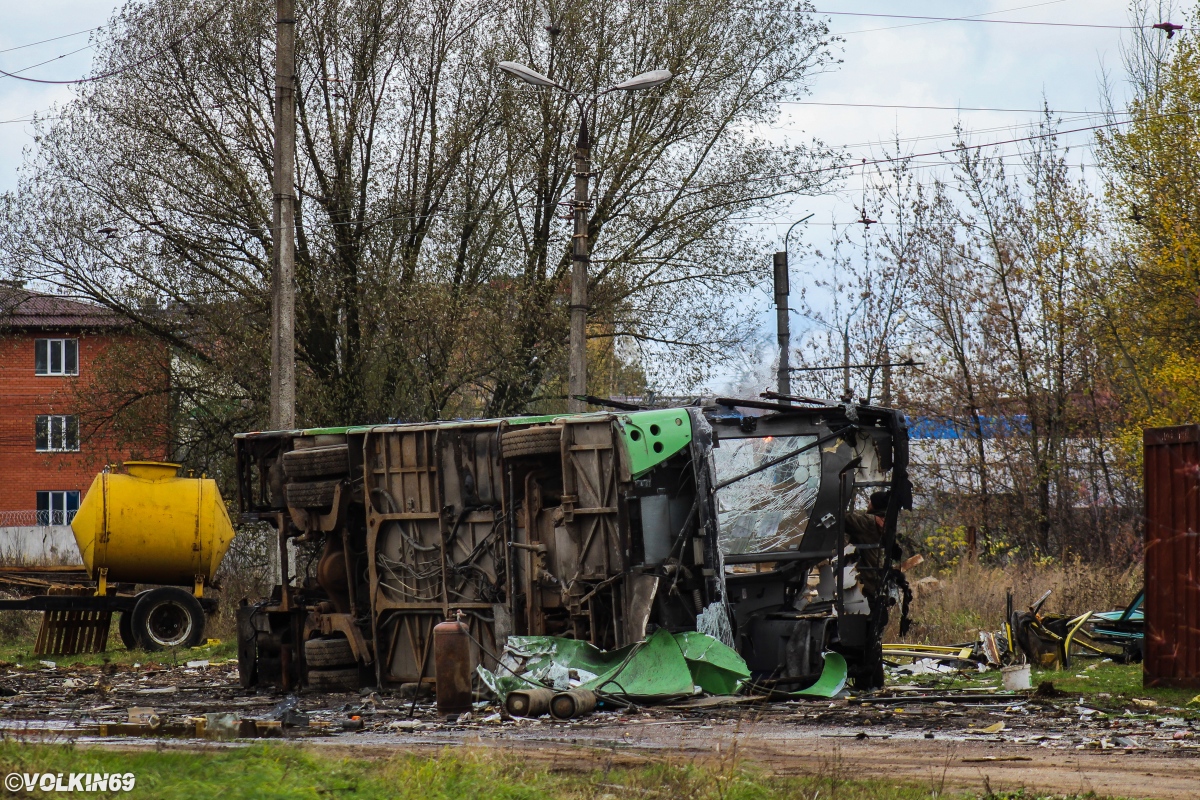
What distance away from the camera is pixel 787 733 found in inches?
336

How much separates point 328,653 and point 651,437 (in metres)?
4.14

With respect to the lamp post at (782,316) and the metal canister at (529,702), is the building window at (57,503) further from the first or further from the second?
the metal canister at (529,702)

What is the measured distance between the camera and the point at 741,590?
11.0 metres

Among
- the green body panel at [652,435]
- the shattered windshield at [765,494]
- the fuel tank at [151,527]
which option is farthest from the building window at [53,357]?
the green body panel at [652,435]

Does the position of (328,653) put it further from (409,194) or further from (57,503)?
(57,503)

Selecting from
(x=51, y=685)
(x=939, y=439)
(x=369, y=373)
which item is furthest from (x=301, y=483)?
(x=939, y=439)

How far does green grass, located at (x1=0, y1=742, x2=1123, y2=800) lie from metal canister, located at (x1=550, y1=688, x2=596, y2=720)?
282 cm

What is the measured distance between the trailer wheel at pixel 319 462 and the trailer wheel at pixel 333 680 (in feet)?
6.24

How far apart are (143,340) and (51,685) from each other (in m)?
11.8

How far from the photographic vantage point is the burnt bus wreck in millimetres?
10562

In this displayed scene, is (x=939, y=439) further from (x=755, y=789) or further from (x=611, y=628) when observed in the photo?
(x=755, y=789)

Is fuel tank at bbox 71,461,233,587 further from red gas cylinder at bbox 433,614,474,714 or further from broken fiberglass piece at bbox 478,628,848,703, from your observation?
red gas cylinder at bbox 433,614,474,714

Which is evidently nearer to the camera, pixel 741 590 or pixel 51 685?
pixel 741 590

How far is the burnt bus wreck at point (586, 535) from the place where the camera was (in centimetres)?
1056
